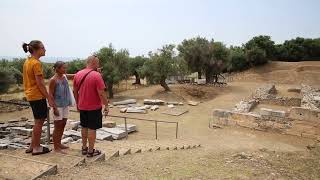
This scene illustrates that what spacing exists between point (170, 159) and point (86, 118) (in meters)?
2.36

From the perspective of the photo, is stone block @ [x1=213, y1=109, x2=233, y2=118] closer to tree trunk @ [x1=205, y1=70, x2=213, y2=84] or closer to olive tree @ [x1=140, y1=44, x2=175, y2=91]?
olive tree @ [x1=140, y1=44, x2=175, y2=91]

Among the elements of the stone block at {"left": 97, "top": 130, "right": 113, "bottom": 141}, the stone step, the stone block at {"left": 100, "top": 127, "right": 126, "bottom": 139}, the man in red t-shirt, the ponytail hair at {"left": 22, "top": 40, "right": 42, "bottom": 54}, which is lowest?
the stone block at {"left": 100, "top": 127, "right": 126, "bottom": 139}

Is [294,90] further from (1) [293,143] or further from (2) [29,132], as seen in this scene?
(2) [29,132]

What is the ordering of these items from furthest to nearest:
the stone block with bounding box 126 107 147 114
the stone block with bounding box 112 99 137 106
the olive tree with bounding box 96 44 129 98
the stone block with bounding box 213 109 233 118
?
the olive tree with bounding box 96 44 129 98 → the stone block with bounding box 112 99 137 106 → the stone block with bounding box 126 107 147 114 → the stone block with bounding box 213 109 233 118

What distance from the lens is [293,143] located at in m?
14.1

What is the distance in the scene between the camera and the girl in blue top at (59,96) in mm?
6305

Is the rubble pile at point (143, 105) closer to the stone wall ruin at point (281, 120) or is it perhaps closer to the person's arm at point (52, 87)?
the stone wall ruin at point (281, 120)

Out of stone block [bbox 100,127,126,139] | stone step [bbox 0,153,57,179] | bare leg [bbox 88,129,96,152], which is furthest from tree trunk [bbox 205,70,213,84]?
stone step [bbox 0,153,57,179]

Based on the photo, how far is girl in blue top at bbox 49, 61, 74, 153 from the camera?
248 inches

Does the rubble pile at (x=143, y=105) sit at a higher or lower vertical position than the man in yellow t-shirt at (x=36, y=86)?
lower

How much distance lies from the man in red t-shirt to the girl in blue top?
36 centimetres

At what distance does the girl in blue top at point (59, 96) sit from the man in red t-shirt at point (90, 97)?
36 centimetres

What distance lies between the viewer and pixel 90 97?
5984 mm

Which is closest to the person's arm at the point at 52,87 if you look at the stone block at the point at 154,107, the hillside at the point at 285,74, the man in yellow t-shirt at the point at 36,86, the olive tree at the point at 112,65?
the man in yellow t-shirt at the point at 36,86
